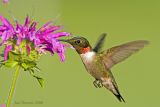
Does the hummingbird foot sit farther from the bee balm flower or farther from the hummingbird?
the bee balm flower

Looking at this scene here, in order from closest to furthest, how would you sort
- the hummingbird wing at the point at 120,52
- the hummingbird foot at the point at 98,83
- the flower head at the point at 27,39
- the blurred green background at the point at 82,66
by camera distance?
1. the flower head at the point at 27,39
2. the hummingbird wing at the point at 120,52
3. the hummingbird foot at the point at 98,83
4. the blurred green background at the point at 82,66

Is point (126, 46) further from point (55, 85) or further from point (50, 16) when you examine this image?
point (50, 16)

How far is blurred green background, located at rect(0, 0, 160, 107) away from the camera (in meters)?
6.61

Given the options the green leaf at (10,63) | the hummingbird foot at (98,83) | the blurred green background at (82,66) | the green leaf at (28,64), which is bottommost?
the green leaf at (28,64)

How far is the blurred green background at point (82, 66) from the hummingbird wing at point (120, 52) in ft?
4.32

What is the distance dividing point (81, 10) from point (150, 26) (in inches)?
49.2

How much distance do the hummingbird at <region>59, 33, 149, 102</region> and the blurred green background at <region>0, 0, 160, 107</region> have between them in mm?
1278

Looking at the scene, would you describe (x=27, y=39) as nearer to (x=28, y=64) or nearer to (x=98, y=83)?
(x=28, y=64)

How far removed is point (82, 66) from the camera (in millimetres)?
7570

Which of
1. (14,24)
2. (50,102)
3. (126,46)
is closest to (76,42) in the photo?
(126,46)

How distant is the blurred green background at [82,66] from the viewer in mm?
6612

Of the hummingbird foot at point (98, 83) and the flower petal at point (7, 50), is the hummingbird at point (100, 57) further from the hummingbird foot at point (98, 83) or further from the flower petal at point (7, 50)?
the flower petal at point (7, 50)

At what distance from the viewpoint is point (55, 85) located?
7016 millimetres

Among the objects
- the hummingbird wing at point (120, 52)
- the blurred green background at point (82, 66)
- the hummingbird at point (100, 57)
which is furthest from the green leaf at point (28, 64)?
the blurred green background at point (82, 66)
